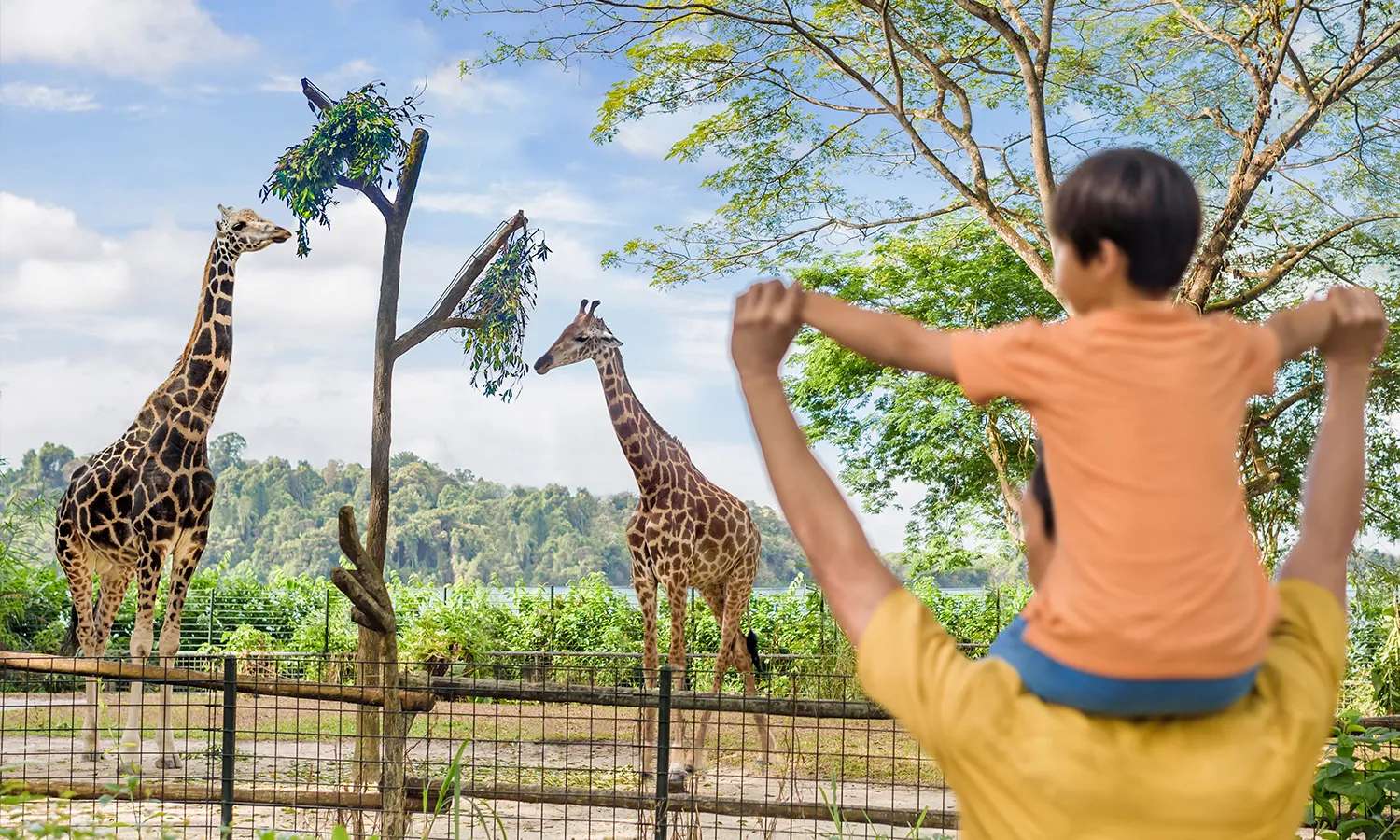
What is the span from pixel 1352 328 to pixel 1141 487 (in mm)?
443

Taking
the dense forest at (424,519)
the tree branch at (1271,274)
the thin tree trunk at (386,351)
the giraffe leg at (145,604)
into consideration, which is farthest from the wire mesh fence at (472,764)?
the dense forest at (424,519)

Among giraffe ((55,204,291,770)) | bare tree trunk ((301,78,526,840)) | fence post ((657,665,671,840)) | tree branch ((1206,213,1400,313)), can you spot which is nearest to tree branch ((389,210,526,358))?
bare tree trunk ((301,78,526,840))

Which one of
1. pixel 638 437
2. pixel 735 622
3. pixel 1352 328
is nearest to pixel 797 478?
pixel 1352 328

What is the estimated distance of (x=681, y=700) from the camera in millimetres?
5066

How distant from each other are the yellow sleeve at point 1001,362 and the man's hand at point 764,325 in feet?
0.53

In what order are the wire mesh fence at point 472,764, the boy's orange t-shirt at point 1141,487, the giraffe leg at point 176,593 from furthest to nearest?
1. the giraffe leg at point 176,593
2. the wire mesh fence at point 472,764
3. the boy's orange t-shirt at point 1141,487

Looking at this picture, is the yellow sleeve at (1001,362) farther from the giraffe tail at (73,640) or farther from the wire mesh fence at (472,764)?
the giraffe tail at (73,640)

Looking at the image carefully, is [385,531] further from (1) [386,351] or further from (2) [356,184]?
(2) [356,184]

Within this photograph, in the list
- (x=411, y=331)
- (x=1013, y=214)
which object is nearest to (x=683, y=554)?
(x=411, y=331)

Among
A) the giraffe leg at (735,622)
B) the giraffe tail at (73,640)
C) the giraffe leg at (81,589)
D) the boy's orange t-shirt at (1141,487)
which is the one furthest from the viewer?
the giraffe leg at (735,622)

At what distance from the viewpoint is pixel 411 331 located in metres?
7.52

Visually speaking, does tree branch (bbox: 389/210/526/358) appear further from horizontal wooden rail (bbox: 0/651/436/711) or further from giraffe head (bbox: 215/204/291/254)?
horizontal wooden rail (bbox: 0/651/436/711)

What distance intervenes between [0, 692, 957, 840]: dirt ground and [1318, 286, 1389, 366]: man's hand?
3.45 metres

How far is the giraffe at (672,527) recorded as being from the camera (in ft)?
24.1
